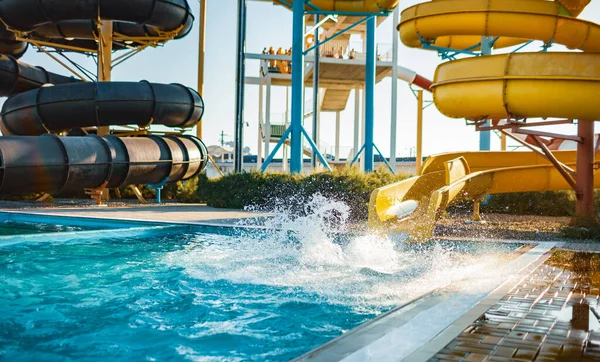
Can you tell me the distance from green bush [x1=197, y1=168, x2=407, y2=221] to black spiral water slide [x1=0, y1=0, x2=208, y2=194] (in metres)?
1.61

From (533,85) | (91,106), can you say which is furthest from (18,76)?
(533,85)

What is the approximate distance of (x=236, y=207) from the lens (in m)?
13.6

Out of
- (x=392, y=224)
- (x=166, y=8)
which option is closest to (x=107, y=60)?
(x=166, y=8)

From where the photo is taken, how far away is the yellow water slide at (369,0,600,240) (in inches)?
328

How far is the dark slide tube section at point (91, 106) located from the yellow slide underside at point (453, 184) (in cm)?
724

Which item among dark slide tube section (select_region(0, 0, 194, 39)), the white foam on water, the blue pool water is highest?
dark slide tube section (select_region(0, 0, 194, 39))

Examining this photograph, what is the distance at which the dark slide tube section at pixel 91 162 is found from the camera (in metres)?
11.2

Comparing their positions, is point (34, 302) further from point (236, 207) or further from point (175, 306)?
point (236, 207)

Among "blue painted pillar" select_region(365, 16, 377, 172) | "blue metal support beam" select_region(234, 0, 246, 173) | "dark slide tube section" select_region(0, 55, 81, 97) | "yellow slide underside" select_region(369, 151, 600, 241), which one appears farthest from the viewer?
"dark slide tube section" select_region(0, 55, 81, 97)

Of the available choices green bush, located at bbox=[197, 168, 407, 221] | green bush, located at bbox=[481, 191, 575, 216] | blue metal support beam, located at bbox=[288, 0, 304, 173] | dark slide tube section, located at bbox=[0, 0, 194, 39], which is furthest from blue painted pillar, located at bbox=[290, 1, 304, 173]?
green bush, located at bbox=[481, 191, 575, 216]

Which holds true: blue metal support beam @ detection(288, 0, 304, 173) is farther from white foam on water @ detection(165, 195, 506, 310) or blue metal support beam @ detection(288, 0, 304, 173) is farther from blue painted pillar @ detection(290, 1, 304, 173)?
white foam on water @ detection(165, 195, 506, 310)

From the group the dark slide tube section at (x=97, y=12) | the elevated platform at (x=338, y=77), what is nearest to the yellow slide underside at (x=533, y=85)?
the dark slide tube section at (x=97, y=12)

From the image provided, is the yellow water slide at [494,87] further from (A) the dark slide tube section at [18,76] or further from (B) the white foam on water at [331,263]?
(A) the dark slide tube section at [18,76]

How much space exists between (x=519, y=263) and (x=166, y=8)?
39.1 ft
